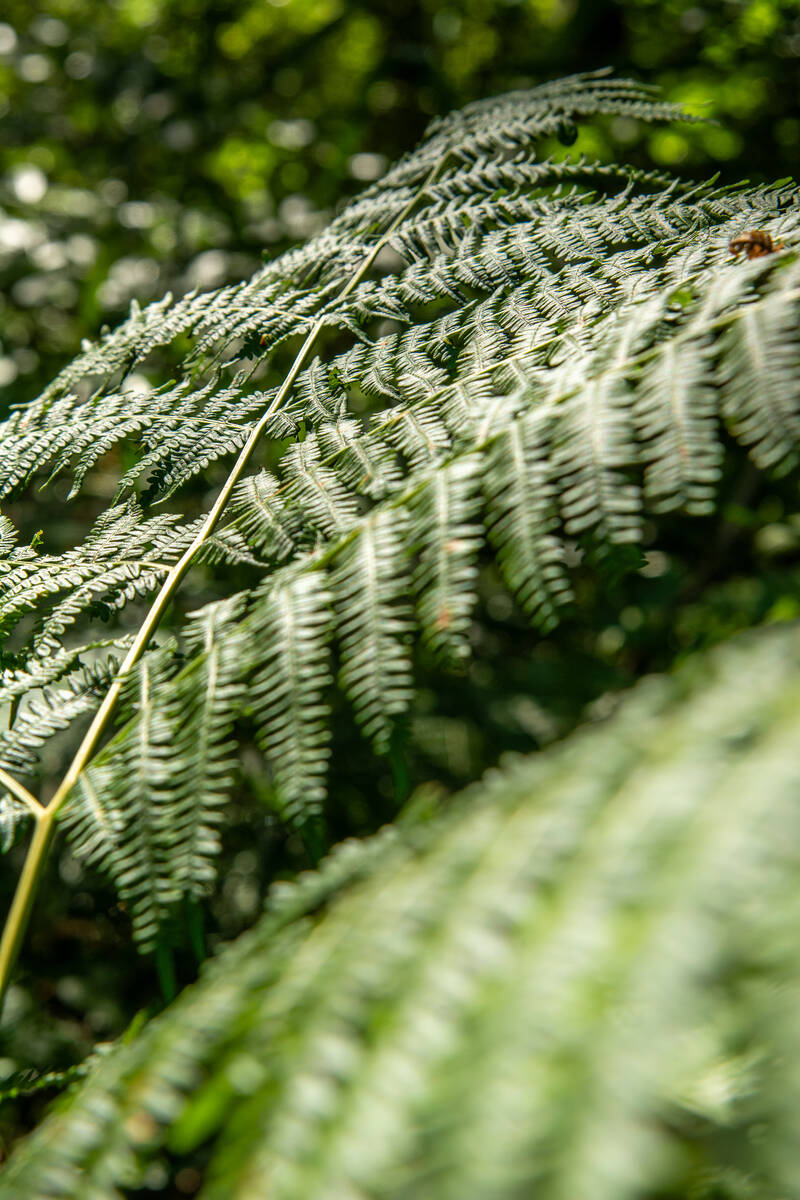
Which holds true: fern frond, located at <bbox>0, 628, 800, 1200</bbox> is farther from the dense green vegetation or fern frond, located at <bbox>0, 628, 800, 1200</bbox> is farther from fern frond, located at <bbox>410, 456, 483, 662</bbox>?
fern frond, located at <bbox>410, 456, 483, 662</bbox>

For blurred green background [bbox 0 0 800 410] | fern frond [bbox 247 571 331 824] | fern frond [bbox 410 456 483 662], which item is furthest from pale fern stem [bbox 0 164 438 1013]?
blurred green background [bbox 0 0 800 410]

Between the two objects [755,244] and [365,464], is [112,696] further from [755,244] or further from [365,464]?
[755,244]

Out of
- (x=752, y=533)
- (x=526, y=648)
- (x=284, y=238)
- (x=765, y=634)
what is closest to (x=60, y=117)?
(x=284, y=238)

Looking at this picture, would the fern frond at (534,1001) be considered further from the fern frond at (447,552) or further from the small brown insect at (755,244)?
the small brown insect at (755,244)

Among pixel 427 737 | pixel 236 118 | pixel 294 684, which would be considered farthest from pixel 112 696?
pixel 236 118

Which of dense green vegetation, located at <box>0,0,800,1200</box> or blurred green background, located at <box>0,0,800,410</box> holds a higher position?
blurred green background, located at <box>0,0,800,410</box>

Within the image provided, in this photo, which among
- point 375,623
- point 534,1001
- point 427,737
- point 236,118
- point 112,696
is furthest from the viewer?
point 236,118
